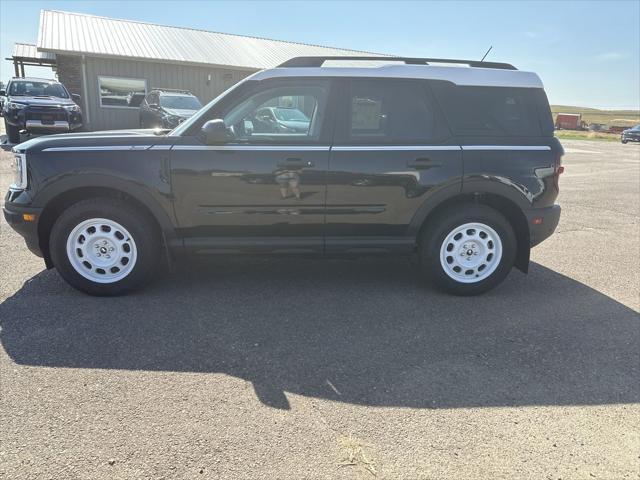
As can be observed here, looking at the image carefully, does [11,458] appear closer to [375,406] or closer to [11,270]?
[375,406]

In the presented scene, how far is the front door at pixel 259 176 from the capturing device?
409 cm

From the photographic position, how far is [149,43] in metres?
21.3

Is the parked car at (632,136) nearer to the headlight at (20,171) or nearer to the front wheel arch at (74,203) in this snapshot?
the front wheel arch at (74,203)

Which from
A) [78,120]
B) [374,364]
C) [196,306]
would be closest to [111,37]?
[78,120]

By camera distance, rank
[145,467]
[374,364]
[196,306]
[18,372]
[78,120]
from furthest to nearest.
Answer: [78,120], [196,306], [374,364], [18,372], [145,467]

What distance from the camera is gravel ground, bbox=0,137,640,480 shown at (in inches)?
94.6

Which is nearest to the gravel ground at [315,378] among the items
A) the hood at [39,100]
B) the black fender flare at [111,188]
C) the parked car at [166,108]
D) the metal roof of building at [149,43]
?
the black fender flare at [111,188]

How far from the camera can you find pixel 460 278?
455cm

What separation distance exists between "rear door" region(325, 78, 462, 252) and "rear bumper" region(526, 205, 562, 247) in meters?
0.80

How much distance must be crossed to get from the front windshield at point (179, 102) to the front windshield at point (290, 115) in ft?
39.7

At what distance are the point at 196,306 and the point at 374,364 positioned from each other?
1647 mm

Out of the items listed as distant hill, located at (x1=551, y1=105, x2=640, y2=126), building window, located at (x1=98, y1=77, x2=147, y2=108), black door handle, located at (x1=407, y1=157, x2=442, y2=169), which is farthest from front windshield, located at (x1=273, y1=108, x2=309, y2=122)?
distant hill, located at (x1=551, y1=105, x2=640, y2=126)

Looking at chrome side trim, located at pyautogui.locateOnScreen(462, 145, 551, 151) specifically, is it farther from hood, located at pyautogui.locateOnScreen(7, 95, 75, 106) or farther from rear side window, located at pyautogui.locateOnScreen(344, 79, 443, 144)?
hood, located at pyautogui.locateOnScreen(7, 95, 75, 106)

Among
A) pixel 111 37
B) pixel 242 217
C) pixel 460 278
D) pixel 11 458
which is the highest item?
pixel 111 37
